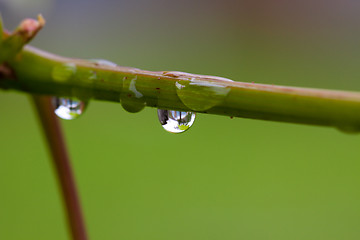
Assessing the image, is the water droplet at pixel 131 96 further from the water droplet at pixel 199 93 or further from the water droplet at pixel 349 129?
the water droplet at pixel 349 129

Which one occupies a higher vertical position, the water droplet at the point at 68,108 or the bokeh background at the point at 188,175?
the bokeh background at the point at 188,175

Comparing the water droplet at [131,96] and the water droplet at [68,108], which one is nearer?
the water droplet at [131,96]

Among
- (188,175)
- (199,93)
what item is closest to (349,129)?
(199,93)

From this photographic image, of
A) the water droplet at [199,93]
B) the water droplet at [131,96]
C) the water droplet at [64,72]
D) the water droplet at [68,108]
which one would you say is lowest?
the water droplet at [199,93]

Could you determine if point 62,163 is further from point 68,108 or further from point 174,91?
point 174,91

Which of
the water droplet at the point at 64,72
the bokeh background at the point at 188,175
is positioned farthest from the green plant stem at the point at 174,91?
the bokeh background at the point at 188,175

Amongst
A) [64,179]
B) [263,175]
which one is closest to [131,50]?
[263,175]

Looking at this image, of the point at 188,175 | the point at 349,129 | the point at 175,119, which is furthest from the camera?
the point at 188,175

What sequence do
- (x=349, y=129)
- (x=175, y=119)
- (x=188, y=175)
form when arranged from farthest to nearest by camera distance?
1. (x=188, y=175)
2. (x=175, y=119)
3. (x=349, y=129)
